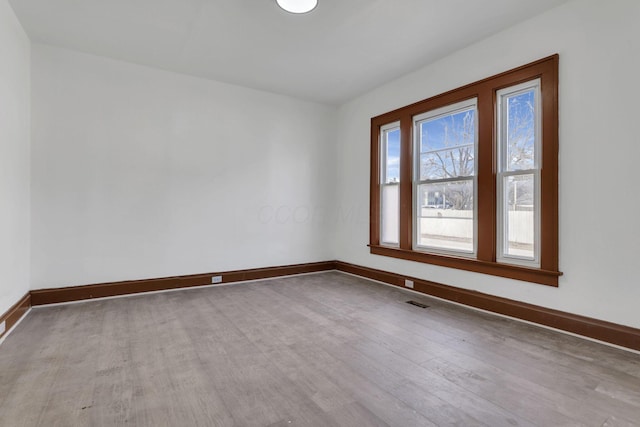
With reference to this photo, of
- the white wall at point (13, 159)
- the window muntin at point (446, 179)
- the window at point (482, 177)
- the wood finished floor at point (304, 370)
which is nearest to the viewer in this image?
the wood finished floor at point (304, 370)

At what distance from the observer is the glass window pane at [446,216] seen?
3812 millimetres

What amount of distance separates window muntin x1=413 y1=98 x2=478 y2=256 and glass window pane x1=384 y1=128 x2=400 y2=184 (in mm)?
414

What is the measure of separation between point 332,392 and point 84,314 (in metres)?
2.91

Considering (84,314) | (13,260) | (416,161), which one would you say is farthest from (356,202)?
(13,260)

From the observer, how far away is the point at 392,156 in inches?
192

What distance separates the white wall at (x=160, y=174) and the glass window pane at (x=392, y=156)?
4.23ft

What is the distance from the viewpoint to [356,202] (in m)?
5.41

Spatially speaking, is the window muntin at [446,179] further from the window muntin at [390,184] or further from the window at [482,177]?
the window muntin at [390,184]

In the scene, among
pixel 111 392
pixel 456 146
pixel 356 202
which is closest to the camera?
pixel 111 392

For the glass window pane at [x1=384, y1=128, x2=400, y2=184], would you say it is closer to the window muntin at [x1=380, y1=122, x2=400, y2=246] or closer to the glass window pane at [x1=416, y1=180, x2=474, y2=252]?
the window muntin at [x1=380, y1=122, x2=400, y2=246]

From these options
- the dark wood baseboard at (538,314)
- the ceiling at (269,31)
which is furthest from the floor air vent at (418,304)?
the ceiling at (269,31)

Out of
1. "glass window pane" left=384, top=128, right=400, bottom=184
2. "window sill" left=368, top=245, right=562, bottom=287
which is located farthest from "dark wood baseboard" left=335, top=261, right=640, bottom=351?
"glass window pane" left=384, top=128, right=400, bottom=184

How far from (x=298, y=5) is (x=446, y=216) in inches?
115

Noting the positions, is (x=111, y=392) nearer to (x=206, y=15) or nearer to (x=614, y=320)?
(x=206, y=15)
